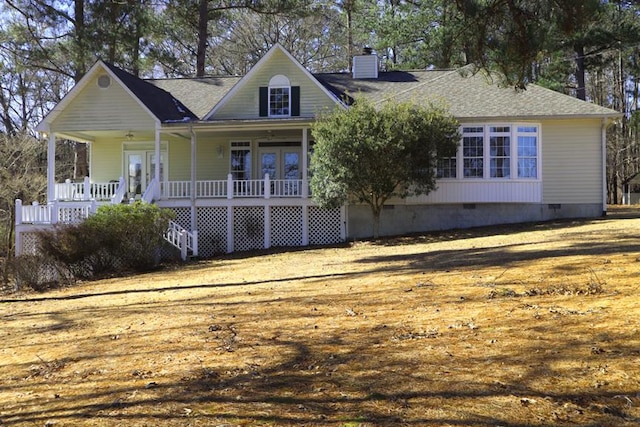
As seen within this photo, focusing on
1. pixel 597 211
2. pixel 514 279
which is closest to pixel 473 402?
pixel 514 279

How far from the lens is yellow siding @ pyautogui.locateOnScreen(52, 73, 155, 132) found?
18484mm

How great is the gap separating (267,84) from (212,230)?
5.25 metres

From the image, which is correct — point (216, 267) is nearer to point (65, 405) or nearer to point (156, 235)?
point (156, 235)

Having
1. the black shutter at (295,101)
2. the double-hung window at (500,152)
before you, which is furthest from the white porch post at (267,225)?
the double-hung window at (500,152)

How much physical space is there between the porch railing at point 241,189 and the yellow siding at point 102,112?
7.12 ft

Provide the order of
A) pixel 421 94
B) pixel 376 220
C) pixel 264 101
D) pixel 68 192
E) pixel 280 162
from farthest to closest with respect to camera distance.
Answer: pixel 280 162 → pixel 421 94 → pixel 264 101 → pixel 68 192 → pixel 376 220

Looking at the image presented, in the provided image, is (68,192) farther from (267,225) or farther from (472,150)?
(472,150)

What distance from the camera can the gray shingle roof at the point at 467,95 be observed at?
17.8 meters

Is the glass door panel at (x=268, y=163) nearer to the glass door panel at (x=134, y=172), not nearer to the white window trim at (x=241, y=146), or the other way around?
the white window trim at (x=241, y=146)

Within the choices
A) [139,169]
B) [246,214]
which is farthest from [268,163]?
[139,169]

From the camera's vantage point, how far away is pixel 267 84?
19.1 m

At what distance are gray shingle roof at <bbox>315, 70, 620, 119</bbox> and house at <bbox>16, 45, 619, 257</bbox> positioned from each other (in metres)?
0.08

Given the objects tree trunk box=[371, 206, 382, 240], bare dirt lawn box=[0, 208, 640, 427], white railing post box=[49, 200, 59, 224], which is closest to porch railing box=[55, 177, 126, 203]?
white railing post box=[49, 200, 59, 224]

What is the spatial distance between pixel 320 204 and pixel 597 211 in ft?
30.1
